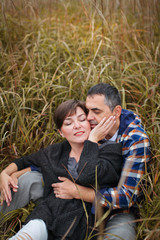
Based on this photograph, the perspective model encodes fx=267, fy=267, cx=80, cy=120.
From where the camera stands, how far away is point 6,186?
89.3 inches

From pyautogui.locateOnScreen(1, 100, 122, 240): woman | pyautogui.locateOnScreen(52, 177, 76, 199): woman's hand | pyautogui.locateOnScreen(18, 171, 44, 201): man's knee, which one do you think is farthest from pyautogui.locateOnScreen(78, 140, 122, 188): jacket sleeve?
pyautogui.locateOnScreen(18, 171, 44, 201): man's knee

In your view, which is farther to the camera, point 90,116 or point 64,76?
point 64,76

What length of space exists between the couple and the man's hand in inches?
0.5

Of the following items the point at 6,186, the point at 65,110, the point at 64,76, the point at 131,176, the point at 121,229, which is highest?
the point at 64,76

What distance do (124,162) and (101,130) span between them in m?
0.31

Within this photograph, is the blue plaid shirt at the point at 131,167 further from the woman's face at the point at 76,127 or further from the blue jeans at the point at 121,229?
the woman's face at the point at 76,127

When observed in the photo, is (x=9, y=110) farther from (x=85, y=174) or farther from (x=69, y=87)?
(x=85, y=174)

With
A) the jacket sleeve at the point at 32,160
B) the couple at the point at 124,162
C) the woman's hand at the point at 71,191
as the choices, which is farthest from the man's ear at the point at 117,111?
the jacket sleeve at the point at 32,160

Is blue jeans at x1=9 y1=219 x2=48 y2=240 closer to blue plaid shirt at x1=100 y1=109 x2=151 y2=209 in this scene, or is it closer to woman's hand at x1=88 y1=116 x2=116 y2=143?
blue plaid shirt at x1=100 y1=109 x2=151 y2=209

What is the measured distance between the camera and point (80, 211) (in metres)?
2.03

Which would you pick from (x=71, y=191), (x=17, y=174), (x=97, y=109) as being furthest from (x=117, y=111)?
(x=17, y=174)

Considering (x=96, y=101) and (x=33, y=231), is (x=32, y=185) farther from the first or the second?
(x=96, y=101)

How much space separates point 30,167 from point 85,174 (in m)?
0.80

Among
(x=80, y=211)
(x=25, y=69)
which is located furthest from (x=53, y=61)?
(x=80, y=211)
